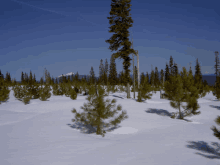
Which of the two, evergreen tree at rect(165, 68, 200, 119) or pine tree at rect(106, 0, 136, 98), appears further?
pine tree at rect(106, 0, 136, 98)

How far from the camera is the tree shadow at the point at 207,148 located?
206 inches

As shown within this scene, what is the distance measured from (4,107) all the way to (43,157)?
1373cm

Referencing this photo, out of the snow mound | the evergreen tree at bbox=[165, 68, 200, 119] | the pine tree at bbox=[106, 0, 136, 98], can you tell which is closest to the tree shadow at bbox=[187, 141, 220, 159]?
the snow mound

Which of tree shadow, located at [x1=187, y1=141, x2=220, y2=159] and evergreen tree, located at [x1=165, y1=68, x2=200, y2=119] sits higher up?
evergreen tree, located at [x1=165, y1=68, x2=200, y2=119]

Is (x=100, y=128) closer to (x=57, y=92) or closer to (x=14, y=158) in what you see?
(x=14, y=158)

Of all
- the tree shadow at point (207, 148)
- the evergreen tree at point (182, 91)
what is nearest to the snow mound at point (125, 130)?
the tree shadow at point (207, 148)

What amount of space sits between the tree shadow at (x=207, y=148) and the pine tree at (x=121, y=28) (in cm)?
1091

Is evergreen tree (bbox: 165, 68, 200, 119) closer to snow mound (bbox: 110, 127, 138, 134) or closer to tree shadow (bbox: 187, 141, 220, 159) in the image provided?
snow mound (bbox: 110, 127, 138, 134)

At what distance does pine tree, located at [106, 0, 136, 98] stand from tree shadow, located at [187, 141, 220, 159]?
35.8 ft

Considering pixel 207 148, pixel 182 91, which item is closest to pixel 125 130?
pixel 207 148

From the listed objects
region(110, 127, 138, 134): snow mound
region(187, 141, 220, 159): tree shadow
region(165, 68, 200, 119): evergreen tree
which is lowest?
region(110, 127, 138, 134): snow mound

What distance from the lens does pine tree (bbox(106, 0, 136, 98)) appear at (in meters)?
16.2

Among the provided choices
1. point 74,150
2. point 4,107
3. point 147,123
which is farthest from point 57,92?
point 74,150

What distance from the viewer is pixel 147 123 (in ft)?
32.8
